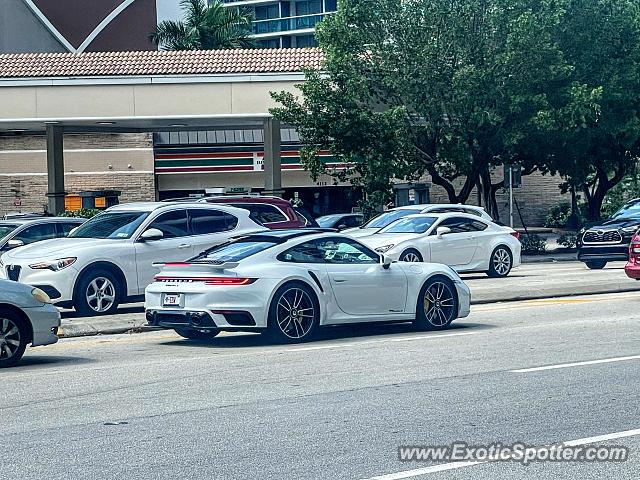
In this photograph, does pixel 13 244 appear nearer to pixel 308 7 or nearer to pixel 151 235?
pixel 151 235

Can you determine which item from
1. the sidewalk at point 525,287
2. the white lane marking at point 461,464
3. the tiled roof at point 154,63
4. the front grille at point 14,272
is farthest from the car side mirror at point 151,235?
the tiled roof at point 154,63

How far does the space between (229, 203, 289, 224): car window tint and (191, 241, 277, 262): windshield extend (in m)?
5.79

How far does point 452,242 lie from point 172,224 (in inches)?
313

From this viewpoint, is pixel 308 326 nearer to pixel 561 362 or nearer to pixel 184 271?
pixel 184 271

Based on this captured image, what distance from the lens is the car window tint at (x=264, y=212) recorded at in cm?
2058

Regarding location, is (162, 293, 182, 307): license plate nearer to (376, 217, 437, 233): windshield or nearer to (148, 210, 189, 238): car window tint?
(148, 210, 189, 238): car window tint

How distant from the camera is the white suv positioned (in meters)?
17.5

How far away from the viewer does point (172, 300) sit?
13742mm

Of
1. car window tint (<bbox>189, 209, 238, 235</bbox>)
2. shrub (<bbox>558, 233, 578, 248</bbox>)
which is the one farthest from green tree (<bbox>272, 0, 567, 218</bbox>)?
car window tint (<bbox>189, 209, 238, 235</bbox>)

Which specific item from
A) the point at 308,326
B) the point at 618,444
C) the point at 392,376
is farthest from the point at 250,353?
the point at 618,444

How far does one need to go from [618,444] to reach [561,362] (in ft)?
12.9

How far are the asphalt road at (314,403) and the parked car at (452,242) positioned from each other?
30.3 feet

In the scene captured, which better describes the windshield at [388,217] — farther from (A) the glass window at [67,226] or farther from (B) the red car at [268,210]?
(A) the glass window at [67,226]

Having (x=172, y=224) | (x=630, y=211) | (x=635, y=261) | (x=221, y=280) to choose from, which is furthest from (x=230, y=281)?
(x=630, y=211)
